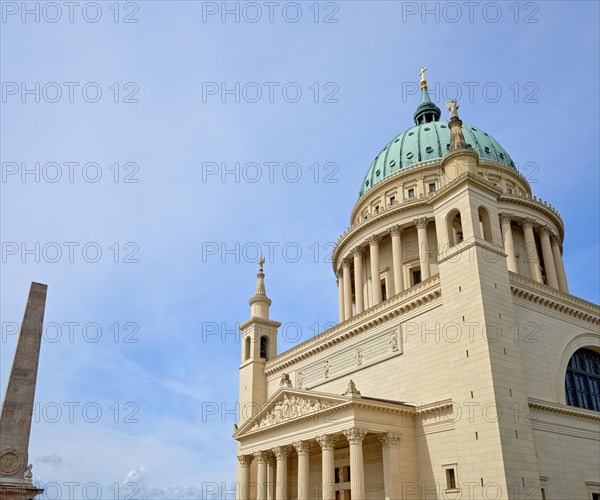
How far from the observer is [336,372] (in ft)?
123

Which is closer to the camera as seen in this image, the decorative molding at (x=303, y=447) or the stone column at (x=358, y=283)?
the decorative molding at (x=303, y=447)

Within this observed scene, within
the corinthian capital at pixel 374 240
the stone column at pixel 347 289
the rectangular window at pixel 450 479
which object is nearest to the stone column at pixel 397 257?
the corinthian capital at pixel 374 240

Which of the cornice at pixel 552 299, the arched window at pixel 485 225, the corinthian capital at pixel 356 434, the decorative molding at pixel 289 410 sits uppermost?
the arched window at pixel 485 225

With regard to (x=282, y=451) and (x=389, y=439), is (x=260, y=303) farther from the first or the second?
(x=389, y=439)

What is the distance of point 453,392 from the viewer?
27.5 m

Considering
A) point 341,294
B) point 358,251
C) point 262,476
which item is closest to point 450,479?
point 262,476

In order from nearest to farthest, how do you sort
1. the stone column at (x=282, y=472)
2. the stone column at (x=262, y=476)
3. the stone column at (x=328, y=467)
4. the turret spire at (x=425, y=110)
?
the stone column at (x=328, y=467) < the stone column at (x=282, y=472) < the stone column at (x=262, y=476) < the turret spire at (x=425, y=110)

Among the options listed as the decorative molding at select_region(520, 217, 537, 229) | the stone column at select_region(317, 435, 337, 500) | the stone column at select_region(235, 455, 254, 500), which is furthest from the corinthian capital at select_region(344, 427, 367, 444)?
the decorative molding at select_region(520, 217, 537, 229)

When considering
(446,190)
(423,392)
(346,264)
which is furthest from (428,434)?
(346,264)

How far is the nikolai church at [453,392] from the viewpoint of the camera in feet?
84.5

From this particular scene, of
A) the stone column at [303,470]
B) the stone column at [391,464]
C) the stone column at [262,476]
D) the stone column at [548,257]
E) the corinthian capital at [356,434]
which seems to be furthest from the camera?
the stone column at [548,257]

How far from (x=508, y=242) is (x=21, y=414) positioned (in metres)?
34.9

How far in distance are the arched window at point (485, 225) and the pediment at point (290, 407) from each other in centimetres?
1117

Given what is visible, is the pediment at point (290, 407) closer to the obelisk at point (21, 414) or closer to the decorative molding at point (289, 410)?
the decorative molding at point (289, 410)
